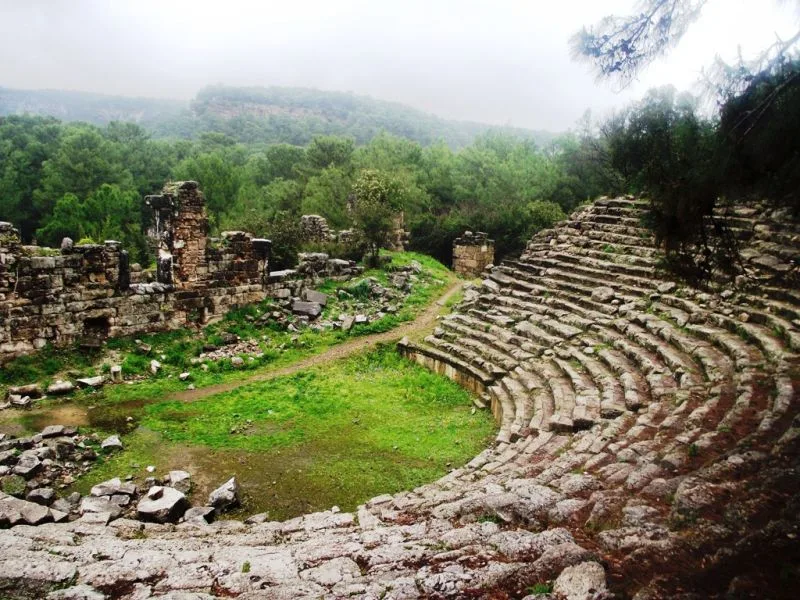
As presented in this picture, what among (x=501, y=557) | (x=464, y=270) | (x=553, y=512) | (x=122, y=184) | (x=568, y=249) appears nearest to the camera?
(x=501, y=557)

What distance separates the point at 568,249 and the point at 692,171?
10.6m

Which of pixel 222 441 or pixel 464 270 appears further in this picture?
pixel 464 270

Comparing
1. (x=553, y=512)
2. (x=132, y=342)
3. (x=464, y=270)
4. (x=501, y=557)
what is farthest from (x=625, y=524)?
(x=464, y=270)

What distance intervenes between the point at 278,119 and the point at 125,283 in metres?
137

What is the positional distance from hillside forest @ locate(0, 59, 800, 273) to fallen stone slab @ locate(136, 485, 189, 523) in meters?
7.35

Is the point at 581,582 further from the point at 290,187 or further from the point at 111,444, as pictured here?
the point at 290,187

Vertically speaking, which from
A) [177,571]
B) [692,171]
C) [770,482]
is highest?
[692,171]

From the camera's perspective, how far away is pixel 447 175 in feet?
128

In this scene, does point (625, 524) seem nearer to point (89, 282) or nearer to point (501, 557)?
point (501, 557)

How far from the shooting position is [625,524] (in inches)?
201

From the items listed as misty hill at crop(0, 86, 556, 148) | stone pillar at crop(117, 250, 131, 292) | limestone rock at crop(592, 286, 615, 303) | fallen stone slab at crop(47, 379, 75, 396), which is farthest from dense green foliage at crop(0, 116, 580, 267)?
misty hill at crop(0, 86, 556, 148)

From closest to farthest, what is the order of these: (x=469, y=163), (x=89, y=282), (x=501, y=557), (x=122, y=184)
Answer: (x=501, y=557)
(x=89, y=282)
(x=469, y=163)
(x=122, y=184)

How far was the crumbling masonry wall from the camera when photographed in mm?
12789

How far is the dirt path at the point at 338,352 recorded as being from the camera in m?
12.7
